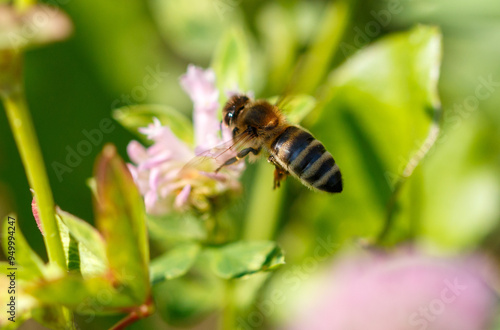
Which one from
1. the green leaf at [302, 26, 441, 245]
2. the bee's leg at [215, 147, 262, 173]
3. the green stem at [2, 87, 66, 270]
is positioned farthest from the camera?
the green leaf at [302, 26, 441, 245]

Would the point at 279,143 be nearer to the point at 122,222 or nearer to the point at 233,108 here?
the point at 233,108

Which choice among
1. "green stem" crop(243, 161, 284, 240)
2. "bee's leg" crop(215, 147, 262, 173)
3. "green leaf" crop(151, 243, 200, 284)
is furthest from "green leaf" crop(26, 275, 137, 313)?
"green stem" crop(243, 161, 284, 240)

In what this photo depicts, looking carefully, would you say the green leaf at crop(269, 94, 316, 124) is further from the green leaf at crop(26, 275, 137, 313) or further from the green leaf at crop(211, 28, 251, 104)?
the green leaf at crop(26, 275, 137, 313)

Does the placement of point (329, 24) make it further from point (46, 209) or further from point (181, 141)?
point (46, 209)

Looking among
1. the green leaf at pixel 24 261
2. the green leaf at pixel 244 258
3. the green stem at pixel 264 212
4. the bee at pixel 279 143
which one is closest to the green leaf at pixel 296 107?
the bee at pixel 279 143

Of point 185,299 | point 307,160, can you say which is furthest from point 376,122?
point 185,299
